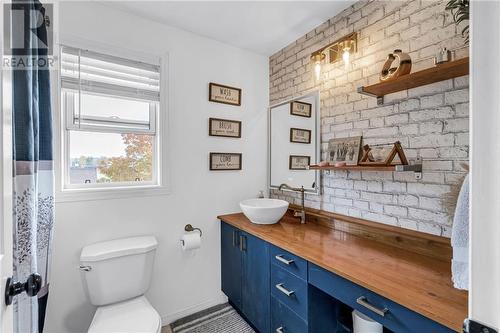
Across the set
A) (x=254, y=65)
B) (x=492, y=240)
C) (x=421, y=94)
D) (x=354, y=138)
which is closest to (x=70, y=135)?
(x=254, y=65)

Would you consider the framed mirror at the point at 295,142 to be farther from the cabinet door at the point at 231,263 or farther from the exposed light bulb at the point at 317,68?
the cabinet door at the point at 231,263

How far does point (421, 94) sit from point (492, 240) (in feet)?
3.88

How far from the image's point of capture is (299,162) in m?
2.25

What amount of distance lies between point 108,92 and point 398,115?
2.04 metres

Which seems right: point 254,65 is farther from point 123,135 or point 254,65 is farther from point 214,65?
point 123,135

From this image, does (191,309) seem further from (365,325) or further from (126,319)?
(365,325)

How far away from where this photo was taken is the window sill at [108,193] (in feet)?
5.39

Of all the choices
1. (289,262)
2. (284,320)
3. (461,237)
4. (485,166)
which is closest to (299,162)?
(289,262)

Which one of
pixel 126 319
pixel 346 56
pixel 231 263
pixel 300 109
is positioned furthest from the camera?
pixel 300 109

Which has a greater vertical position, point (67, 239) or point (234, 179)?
point (234, 179)

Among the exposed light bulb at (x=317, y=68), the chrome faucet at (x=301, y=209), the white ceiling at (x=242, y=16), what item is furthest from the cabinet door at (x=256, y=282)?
the white ceiling at (x=242, y=16)

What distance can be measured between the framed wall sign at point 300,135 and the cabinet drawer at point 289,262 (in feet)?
3.37

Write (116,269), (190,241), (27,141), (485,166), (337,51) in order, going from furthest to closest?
1. (190,241)
2. (337,51)
3. (116,269)
4. (27,141)
5. (485,166)

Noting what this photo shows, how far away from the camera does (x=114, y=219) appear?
5.93 feet
